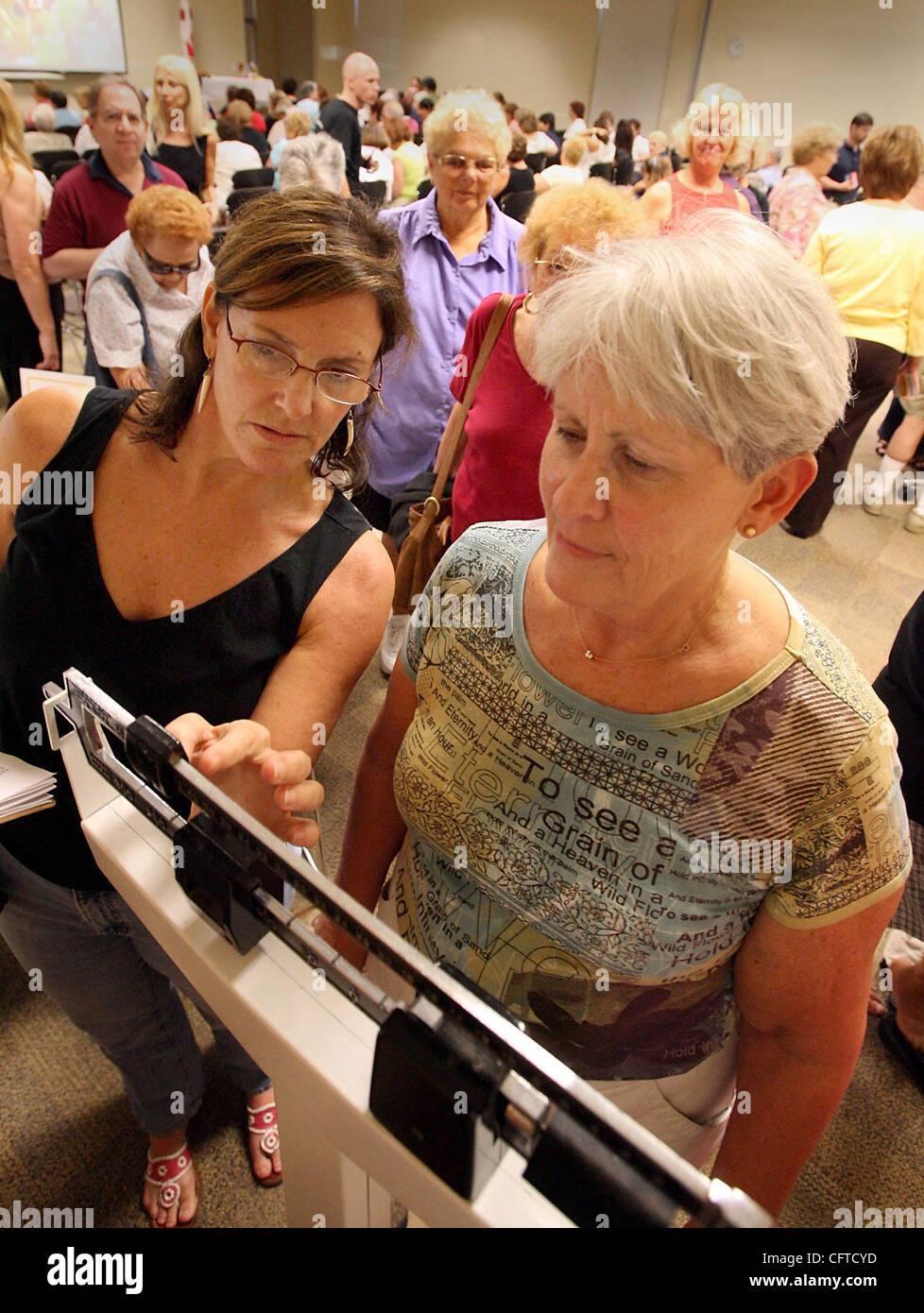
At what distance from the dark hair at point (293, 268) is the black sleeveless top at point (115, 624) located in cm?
10

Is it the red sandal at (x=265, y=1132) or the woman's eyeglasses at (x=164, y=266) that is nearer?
the red sandal at (x=265, y=1132)

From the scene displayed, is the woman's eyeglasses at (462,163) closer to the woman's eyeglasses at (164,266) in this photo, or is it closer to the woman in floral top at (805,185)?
the woman's eyeglasses at (164,266)

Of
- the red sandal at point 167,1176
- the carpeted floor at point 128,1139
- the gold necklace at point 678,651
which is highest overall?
the gold necklace at point 678,651

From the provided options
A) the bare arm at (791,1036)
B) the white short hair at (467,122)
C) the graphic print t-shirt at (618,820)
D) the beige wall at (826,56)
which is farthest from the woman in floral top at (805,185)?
the beige wall at (826,56)

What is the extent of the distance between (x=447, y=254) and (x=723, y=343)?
2100mm

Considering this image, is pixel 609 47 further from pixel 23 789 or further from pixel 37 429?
pixel 23 789

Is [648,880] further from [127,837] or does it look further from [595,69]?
[595,69]

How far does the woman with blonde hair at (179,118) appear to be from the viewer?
374cm

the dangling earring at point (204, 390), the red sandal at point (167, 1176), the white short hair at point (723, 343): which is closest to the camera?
the white short hair at point (723, 343)

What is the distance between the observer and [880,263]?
3.79m

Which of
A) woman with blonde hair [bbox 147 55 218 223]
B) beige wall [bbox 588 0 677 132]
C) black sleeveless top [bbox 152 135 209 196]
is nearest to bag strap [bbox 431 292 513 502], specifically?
woman with blonde hair [bbox 147 55 218 223]

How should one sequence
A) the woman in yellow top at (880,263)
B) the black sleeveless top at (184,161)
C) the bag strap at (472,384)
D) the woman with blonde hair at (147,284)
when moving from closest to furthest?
the bag strap at (472,384) → the woman with blonde hair at (147,284) → the woman in yellow top at (880,263) → the black sleeveless top at (184,161)

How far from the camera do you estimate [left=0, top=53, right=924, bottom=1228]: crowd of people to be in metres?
0.82
